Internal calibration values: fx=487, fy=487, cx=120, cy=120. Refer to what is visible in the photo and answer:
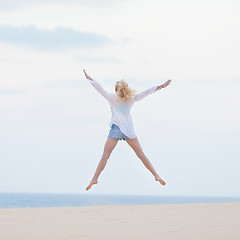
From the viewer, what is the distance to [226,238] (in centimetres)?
723

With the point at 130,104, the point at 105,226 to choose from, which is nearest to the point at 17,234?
the point at 105,226

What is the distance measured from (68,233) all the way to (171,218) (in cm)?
236

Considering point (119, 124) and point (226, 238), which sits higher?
point (119, 124)

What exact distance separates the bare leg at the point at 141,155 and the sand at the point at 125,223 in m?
0.84

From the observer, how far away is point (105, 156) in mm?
8672

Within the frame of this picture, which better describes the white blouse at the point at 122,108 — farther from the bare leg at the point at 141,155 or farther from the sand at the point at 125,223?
the sand at the point at 125,223

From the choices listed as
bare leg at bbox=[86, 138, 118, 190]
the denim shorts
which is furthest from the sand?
the denim shorts

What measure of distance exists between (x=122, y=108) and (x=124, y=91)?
302 mm

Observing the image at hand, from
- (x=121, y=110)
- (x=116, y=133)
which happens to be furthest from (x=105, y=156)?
(x=121, y=110)

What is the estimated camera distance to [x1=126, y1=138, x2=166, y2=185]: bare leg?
28.1 feet

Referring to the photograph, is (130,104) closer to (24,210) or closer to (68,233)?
(68,233)

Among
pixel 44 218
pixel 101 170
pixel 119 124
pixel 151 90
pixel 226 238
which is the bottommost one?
pixel 226 238

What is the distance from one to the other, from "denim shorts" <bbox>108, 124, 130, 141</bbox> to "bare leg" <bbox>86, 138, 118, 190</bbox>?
0.30ft

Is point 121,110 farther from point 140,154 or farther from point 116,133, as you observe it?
point 140,154
